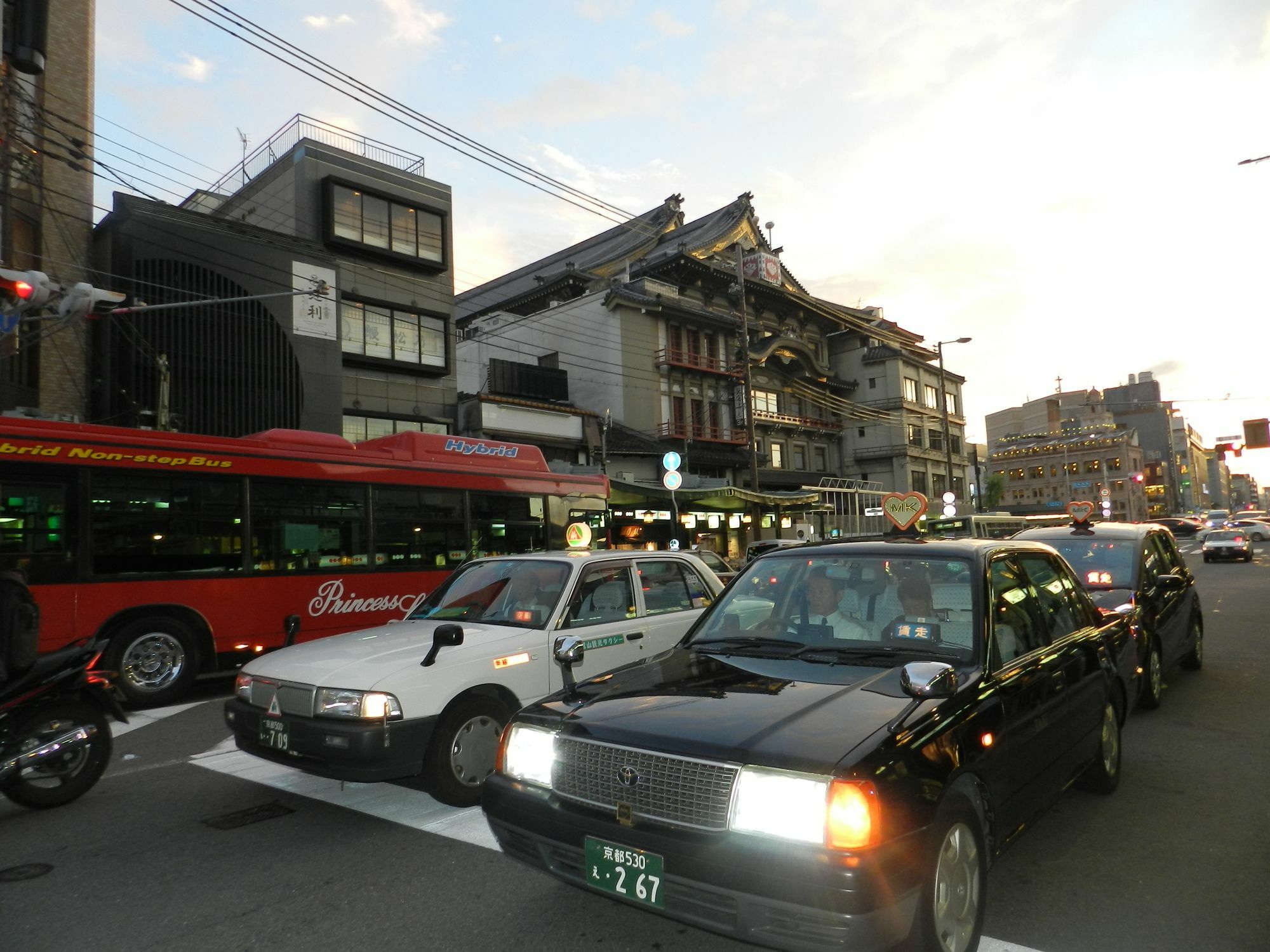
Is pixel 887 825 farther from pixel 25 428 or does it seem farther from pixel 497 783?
pixel 25 428

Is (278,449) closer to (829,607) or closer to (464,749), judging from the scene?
(464,749)

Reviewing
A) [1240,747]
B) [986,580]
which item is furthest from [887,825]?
[1240,747]

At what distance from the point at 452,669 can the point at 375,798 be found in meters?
1.14

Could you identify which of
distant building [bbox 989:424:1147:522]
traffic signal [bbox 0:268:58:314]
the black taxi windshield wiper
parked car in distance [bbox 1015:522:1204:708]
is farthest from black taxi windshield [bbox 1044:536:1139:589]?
distant building [bbox 989:424:1147:522]

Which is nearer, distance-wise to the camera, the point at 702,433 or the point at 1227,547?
the point at 1227,547

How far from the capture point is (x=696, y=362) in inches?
1597

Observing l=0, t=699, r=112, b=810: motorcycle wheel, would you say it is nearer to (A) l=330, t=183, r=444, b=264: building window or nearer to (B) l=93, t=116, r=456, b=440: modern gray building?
(B) l=93, t=116, r=456, b=440: modern gray building

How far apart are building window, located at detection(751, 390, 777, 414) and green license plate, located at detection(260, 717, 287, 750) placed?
42088 millimetres

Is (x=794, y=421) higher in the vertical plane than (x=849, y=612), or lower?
higher

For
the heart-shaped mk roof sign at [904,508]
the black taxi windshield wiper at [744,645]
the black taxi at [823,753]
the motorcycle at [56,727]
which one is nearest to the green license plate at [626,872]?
the black taxi at [823,753]

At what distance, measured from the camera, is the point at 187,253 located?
22219 mm

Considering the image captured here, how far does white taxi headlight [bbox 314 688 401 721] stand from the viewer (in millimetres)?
4531

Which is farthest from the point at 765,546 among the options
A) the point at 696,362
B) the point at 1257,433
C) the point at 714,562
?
the point at 1257,433

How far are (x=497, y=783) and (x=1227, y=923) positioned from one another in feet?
10.3
